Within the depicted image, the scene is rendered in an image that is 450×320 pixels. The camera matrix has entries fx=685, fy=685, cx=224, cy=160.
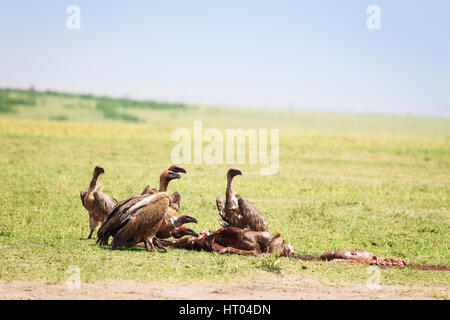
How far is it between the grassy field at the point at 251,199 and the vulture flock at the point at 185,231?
29 cm

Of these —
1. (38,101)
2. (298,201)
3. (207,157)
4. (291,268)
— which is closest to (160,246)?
(291,268)

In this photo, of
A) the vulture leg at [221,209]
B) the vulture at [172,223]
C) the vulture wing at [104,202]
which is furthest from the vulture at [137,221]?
the vulture wing at [104,202]

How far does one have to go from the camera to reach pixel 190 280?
30.2 feet

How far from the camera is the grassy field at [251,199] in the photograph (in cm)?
998

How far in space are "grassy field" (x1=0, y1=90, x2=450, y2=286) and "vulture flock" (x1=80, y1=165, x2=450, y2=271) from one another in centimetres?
29

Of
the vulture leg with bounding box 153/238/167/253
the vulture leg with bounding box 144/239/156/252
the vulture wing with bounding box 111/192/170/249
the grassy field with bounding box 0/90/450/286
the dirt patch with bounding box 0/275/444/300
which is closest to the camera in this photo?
the dirt patch with bounding box 0/275/444/300

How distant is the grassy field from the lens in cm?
998

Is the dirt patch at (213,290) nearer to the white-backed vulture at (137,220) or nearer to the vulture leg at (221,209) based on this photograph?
the white-backed vulture at (137,220)

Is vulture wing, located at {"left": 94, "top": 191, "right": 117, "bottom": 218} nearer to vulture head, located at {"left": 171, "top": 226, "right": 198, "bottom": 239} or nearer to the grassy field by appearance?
the grassy field

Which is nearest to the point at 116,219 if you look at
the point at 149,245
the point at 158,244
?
the point at 149,245

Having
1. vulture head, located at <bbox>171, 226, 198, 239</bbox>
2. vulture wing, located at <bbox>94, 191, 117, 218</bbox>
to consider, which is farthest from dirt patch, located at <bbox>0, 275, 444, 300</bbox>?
vulture wing, located at <bbox>94, 191, 117, 218</bbox>

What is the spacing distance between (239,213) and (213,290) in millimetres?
2971

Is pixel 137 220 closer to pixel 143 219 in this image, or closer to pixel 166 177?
pixel 143 219

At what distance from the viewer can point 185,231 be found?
11.5 metres
